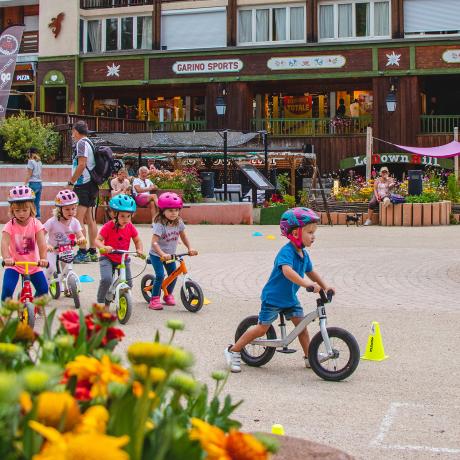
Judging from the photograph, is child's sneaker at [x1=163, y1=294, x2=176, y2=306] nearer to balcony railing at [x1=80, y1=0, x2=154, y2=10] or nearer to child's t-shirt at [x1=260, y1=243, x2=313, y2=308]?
child's t-shirt at [x1=260, y1=243, x2=313, y2=308]

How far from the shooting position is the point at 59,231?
10102mm

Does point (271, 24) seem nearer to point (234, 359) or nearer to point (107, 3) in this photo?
point (107, 3)

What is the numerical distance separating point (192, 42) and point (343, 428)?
1308 inches

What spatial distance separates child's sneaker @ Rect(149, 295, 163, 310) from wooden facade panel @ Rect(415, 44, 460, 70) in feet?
87.6

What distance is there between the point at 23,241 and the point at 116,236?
1330 millimetres

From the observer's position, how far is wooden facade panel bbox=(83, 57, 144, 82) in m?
37.8

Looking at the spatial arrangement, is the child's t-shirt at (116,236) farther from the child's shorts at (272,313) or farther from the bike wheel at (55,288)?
the child's shorts at (272,313)

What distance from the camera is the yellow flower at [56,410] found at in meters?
1.49

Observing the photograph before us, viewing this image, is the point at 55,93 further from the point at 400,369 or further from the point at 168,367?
the point at 168,367

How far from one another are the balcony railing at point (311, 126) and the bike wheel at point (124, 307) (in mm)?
27669

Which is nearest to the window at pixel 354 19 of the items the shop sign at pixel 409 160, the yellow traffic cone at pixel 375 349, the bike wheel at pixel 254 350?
the shop sign at pixel 409 160

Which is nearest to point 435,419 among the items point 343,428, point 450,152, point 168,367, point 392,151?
point 343,428

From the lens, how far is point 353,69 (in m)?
35.2

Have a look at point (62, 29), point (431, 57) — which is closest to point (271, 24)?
point (431, 57)
